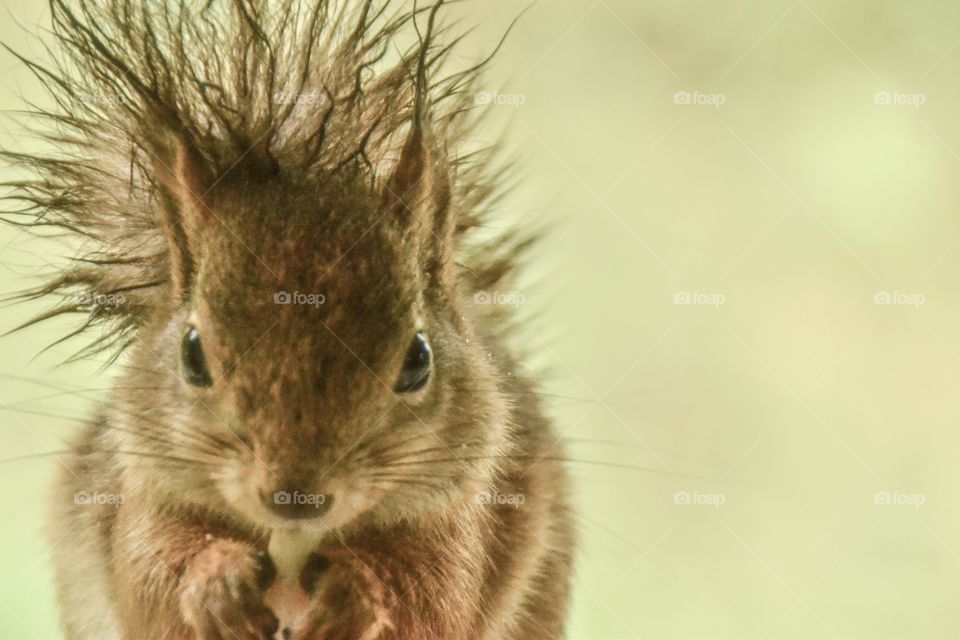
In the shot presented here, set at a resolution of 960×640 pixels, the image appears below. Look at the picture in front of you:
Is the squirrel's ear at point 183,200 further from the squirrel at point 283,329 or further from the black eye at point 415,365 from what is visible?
the black eye at point 415,365

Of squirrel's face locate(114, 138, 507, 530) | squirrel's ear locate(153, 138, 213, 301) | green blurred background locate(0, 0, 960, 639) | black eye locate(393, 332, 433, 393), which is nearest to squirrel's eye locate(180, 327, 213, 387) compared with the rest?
squirrel's face locate(114, 138, 507, 530)

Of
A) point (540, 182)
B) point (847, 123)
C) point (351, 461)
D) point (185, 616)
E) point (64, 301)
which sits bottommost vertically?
point (185, 616)

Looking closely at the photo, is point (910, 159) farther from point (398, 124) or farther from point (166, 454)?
point (166, 454)

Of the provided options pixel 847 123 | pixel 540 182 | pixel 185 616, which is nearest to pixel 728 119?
pixel 847 123

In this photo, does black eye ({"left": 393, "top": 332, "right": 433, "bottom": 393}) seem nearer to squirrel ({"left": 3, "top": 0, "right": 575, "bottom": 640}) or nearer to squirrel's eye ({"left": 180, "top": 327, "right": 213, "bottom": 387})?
squirrel ({"left": 3, "top": 0, "right": 575, "bottom": 640})

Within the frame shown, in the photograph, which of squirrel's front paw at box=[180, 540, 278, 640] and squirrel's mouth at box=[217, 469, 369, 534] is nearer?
squirrel's mouth at box=[217, 469, 369, 534]

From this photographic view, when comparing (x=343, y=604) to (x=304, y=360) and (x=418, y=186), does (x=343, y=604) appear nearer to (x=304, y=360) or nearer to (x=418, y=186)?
(x=304, y=360)

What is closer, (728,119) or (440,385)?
(440,385)

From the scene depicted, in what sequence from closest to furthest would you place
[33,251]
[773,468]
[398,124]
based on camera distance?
1. [398,124]
2. [33,251]
3. [773,468]
